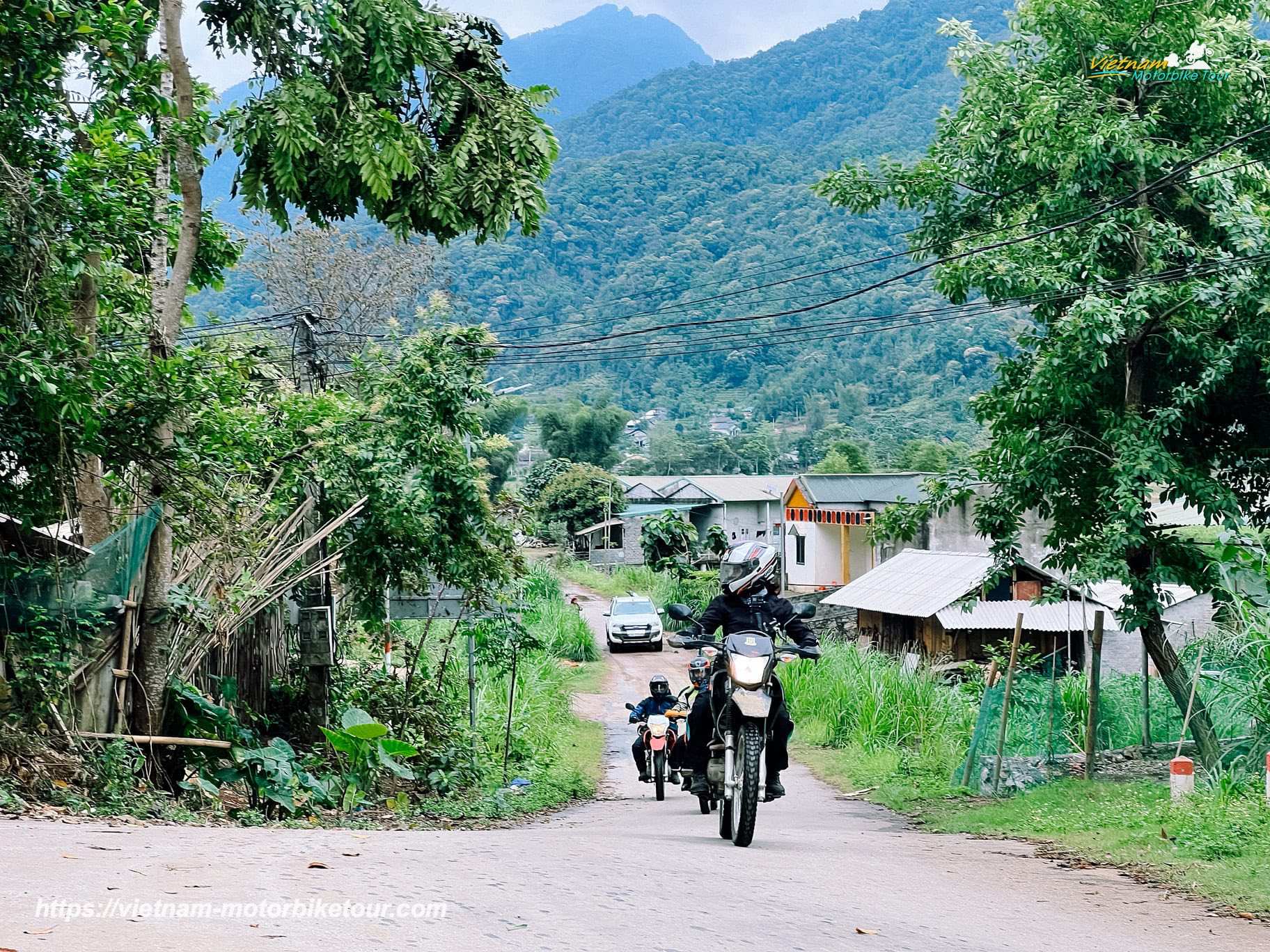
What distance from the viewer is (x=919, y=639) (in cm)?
2783

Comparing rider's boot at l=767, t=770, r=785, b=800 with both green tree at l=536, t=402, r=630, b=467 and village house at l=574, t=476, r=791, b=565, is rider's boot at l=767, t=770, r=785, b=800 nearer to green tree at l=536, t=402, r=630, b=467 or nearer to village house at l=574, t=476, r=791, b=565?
village house at l=574, t=476, r=791, b=565

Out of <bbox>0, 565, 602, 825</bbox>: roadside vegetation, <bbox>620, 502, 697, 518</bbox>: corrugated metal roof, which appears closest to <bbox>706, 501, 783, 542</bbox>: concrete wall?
<bbox>620, 502, 697, 518</bbox>: corrugated metal roof

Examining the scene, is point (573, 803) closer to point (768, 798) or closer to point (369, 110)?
point (768, 798)

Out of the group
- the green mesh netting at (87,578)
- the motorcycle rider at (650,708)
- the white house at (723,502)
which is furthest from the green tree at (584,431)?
the green mesh netting at (87,578)

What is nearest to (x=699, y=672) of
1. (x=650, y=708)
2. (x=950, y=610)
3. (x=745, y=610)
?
(x=745, y=610)

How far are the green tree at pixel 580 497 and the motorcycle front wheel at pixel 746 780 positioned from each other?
57518mm

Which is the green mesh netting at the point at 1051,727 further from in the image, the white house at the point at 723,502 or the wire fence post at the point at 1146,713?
the white house at the point at 723,502

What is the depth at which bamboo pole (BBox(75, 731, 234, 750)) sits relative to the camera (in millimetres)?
9008

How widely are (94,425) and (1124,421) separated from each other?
918 centimetres

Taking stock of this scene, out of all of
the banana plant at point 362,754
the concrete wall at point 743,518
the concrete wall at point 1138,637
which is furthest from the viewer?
the concrete wall at point 743,518

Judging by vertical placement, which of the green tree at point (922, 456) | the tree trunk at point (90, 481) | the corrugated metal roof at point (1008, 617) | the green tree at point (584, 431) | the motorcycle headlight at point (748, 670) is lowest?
the corrugated metal roof at point (1008, 617)

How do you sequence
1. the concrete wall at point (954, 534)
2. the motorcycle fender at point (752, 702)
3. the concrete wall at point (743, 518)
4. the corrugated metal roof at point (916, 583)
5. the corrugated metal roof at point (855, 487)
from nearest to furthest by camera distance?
the motorcycle fender at point (752, 702), the corrugated metal roof at point (916, 583), the concrete wall at point (954, 534), the corrugated metal roof at point (855, 487), the concrete wall at point (743, 518)

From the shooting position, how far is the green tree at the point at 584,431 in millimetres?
73438

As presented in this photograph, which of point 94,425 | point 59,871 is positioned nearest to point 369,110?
point 94,425
